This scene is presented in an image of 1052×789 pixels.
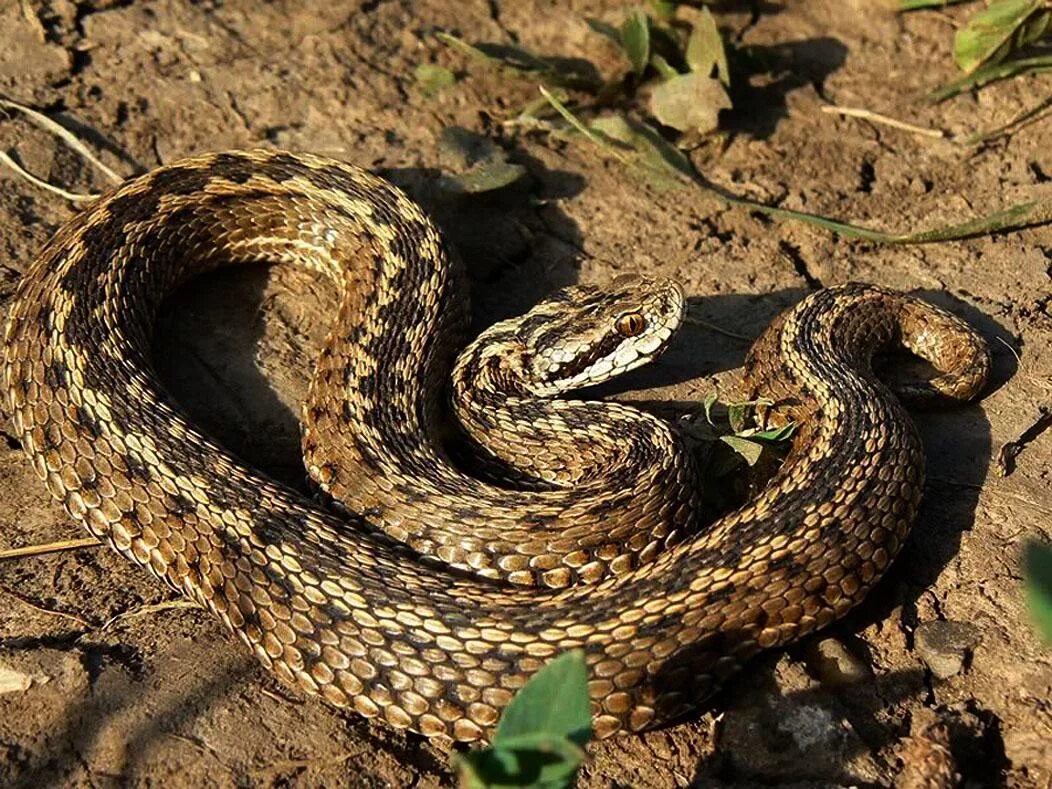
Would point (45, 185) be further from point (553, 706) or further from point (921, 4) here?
point (921, 4)

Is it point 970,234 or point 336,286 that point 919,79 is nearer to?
point 970,234

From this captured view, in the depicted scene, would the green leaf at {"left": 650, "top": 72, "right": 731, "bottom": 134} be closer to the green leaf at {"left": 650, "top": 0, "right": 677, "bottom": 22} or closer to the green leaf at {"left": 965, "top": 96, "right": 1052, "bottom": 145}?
the green leaf at {"left": 650, "top": 0, "right": 677, "bottom": 22}

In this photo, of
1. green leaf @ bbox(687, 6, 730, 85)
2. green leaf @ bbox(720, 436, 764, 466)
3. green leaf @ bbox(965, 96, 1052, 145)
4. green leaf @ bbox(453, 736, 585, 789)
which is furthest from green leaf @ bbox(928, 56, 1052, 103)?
green leaf @ bbox(453, 736, 585, 789)

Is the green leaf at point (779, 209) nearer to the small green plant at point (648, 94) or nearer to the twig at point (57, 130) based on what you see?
the small green plant at point (648, 94)

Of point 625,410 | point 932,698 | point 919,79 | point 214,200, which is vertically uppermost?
point 919,79

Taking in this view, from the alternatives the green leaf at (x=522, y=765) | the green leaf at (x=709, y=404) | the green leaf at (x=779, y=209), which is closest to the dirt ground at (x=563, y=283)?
the green leaf at (x=779, y=209)

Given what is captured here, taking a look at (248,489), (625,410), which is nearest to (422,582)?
(248,489)
